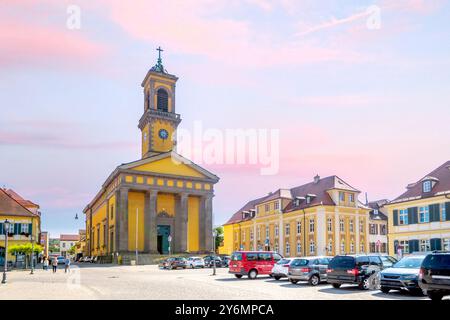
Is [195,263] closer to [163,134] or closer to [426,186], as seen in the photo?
[426,186]

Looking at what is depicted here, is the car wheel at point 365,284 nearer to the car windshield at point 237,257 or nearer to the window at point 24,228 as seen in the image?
the car windshield at point 237,257

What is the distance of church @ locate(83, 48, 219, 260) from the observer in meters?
62.8

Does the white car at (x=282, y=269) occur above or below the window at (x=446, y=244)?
below

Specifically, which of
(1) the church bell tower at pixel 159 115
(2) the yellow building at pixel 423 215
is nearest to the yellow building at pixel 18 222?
(1) the church bell tower at pixel 159 115

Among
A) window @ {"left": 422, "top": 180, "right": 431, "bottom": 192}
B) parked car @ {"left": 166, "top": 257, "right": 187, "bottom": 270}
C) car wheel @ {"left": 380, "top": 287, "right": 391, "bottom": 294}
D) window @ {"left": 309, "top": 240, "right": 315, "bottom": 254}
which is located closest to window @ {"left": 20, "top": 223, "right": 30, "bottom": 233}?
parked car @ {"left": 166, "top": 257, "right": 187, "bottom": 270}

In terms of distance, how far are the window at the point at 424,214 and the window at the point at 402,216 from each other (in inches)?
71.7

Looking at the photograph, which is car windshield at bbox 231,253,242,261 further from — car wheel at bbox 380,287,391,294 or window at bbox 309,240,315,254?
window at bbox 309,240,315,254

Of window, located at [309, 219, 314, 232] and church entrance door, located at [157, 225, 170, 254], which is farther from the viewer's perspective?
church entrance door, located at [157, 225, 170, 254]

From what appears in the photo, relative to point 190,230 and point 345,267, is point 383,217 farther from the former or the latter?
point 345,267

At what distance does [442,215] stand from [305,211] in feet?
86.4

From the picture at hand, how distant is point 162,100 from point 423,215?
44.0 m

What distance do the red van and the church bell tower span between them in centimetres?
4303

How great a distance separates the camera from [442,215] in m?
41.5

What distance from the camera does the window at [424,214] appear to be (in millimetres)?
43059
